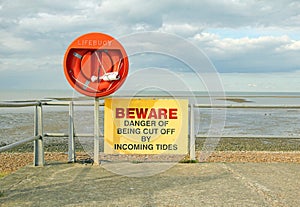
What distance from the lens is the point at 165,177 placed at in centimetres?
505

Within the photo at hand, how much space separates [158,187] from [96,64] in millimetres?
2033

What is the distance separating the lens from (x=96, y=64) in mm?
5664

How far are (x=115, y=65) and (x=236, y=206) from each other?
268 cm

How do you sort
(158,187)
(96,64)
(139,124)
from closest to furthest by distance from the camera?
1. (158,187)
2. (96,64)
3. (139,124)

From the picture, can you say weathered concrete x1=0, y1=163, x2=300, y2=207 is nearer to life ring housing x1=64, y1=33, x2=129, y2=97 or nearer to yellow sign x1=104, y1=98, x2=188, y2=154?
yellow sign x1=104, y1=98, x2=188, y2=154

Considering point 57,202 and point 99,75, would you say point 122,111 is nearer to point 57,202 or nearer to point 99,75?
point 99,75

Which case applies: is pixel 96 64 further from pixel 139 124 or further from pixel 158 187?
pixel 158 187

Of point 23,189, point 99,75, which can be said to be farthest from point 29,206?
point 99,75

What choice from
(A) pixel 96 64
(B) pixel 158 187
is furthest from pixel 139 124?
(B) pixel 158 187

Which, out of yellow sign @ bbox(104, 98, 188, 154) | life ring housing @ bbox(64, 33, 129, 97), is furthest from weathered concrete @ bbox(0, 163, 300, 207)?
life ring housing @ bbox(64, 33, 129, 97)

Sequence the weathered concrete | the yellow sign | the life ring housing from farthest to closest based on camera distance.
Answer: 1. the yellow sign
2. the life ring housing
3. the weathered concrete

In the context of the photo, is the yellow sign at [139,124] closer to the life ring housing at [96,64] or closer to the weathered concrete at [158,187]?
the life ring housing at [96,64]

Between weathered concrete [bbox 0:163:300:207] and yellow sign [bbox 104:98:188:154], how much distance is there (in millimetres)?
477

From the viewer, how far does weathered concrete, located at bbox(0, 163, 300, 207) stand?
3.97 m
